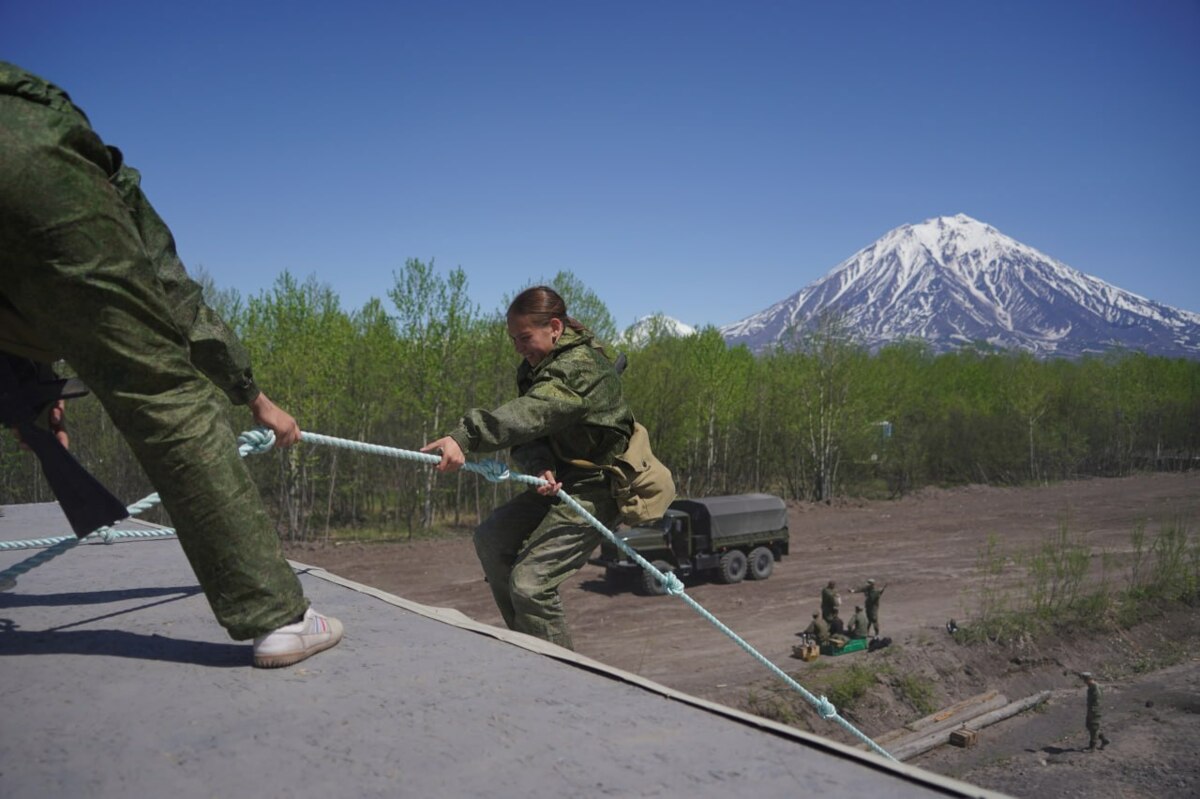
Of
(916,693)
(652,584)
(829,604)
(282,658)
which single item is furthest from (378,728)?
(652,584)

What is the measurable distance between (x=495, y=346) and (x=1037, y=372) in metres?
37.5

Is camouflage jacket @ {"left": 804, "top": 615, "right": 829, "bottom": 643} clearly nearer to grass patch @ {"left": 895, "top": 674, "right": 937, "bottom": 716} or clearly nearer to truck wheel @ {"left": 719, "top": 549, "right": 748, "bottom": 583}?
grass patch @ {"left": 895, "top": 674, "right": 937, "bottom": 716}

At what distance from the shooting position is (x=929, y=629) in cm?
1688

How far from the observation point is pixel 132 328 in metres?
2.02

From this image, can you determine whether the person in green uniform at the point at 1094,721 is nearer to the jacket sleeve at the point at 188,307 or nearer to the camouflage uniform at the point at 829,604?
the camouflage uniform at the point at 829,604

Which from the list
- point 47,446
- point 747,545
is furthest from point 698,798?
point 747,545

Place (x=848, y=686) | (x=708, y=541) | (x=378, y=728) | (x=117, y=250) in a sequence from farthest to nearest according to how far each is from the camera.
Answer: (x=708, y=541), (x=848, y=686), (x=117, y=250), (x=378, y=728)

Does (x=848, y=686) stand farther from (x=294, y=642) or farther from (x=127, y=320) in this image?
(x=127, y=320)

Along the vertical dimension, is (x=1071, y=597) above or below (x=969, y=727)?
above

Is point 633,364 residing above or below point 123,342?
above

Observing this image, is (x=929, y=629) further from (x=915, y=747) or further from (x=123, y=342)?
(x=123, y=342)

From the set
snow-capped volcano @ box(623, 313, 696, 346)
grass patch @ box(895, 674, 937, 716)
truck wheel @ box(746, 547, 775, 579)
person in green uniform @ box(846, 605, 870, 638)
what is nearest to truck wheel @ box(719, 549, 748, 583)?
truck wheel @ box(746, 547, 775, 579)

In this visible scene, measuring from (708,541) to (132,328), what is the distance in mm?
18878

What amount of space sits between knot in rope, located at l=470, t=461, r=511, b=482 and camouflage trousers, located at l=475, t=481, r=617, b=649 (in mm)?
178
